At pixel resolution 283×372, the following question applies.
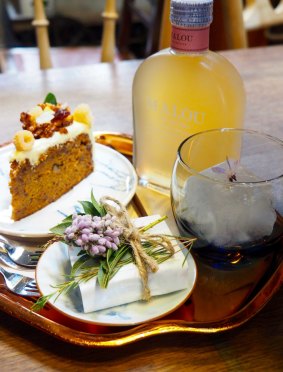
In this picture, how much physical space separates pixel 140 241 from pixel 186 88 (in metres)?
0.23

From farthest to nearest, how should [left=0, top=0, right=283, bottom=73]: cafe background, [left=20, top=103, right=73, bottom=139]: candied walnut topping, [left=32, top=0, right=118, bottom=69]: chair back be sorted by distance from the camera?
[left=0, top=0, right=283, bottom=73]: cafe background, [left=32, top=0, right=118, bottom=69]: chair back, [left=20, top=103, right=73, bottom=139]: candied walnut topping

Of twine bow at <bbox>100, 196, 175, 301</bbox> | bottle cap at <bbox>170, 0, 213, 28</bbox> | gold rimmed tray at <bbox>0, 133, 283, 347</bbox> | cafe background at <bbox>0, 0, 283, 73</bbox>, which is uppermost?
bottle cap at <bbox>170, 0, 213, 28</bbox>

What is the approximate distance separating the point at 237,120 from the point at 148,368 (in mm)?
352

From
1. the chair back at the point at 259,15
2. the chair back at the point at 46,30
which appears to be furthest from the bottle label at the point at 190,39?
the chair back at the point at 259,15

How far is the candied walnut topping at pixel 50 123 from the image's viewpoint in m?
0.69

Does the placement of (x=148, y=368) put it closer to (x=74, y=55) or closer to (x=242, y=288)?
(x=242, y=288)

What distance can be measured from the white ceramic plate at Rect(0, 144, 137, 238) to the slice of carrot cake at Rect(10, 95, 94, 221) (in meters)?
0.01

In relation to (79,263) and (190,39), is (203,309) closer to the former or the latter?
(79,263)

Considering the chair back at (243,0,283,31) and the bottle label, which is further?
the chair back at (243,0,283,31)

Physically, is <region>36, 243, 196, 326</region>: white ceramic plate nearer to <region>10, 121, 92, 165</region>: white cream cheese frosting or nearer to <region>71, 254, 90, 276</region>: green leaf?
<region>71, 254, 90, 276</region>: green leaf

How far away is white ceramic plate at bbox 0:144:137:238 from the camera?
64 centimetres

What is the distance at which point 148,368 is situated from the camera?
1.45 ft

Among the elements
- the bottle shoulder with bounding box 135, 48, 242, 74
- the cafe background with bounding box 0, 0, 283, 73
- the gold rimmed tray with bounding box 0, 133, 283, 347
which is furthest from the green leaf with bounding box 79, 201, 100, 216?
the cafe background with bounding box 0, 0, 283, 73

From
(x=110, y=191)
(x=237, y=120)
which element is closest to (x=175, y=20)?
(x=237, y=120)
